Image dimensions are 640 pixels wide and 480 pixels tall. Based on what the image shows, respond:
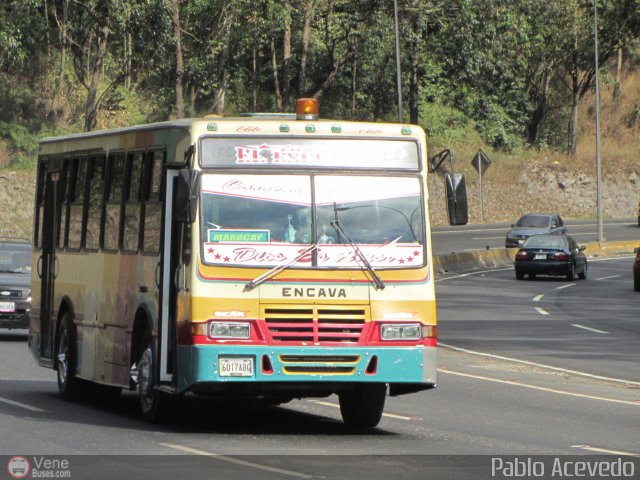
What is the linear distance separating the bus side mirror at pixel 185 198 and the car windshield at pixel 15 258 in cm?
1411

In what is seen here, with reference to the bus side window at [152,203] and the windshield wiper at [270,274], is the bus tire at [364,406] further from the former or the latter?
the bus side window at [152,203]

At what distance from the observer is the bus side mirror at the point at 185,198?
12703 millimetres

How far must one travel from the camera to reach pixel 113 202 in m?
15.1

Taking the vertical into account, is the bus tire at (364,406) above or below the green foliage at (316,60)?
below

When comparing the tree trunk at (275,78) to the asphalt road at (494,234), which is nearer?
the asphalt road at (494,234)

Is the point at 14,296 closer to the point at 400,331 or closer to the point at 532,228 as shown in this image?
the point at 400,331

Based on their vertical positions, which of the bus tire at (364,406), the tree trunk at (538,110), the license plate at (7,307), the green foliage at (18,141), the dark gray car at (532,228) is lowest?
the bus tire at (364,406)

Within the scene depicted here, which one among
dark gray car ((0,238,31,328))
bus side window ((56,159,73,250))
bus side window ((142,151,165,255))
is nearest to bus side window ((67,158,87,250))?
bus side window ((56,159,73,250))

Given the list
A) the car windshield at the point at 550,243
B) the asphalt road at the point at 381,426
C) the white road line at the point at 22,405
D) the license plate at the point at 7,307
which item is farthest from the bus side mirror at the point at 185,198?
the car windshield at the point at 550,243

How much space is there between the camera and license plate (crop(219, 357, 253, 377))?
12.5 meters

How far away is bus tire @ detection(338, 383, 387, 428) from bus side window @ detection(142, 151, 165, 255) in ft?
7.36

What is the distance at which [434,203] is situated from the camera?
72.1 metres

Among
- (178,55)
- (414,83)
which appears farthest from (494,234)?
(178,55)

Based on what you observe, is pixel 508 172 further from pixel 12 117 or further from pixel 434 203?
pixel 12 117
